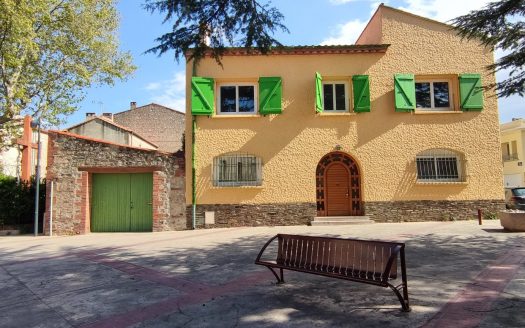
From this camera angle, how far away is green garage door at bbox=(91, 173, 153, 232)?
12.8 metres

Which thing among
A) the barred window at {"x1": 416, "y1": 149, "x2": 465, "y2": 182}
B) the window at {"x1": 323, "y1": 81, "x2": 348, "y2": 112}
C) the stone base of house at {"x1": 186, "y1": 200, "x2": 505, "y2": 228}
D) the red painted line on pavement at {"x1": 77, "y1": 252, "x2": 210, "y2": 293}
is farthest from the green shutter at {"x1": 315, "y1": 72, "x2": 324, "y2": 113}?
the red painted line on pavement at {"x1": 77, "y1": 252, "x2": 210, "y2": 293}

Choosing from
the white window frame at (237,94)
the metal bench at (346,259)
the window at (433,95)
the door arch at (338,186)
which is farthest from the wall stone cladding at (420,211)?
the metal bench at (346,259)

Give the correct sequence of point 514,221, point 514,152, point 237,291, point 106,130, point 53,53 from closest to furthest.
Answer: point 237,291
point 514,221
point 53,53
point 106,130
point 514,152

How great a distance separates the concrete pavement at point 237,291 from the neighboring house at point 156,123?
71.6ft

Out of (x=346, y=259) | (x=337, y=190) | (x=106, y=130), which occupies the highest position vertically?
(x=106, y=130)

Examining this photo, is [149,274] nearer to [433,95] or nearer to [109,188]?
[109,188]

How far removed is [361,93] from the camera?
13.3 m

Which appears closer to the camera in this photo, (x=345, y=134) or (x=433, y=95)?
(x=345, y=134)

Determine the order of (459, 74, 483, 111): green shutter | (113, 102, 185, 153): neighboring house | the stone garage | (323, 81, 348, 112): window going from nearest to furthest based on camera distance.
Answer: the stone garage → (459, 74, 483, 111): green shutter → (323, 81, 348, 112): window → (113, 102, 185, 153): neighboring house

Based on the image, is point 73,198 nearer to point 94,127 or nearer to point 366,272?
point 366,272

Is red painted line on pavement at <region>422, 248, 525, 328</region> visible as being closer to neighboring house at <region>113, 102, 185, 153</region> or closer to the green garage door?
the green garage door

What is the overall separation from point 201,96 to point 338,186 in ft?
20.5

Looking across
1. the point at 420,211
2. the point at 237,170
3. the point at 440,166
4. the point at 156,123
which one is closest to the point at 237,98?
the point at 237,170

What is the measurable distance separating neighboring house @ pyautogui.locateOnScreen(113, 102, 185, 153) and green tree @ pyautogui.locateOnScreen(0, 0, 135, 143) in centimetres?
823
